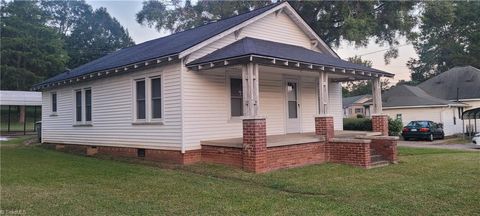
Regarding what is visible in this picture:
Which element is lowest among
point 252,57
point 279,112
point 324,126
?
point 324,126

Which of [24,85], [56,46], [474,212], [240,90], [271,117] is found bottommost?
[474,212]

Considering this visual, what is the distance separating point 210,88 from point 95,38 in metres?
58.8

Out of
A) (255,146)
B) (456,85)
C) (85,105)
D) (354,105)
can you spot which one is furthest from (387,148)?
(354,105)

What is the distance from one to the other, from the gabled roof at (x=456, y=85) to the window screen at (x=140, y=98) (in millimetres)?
30084

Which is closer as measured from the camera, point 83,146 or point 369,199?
point 369,199

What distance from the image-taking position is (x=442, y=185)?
26.8ft

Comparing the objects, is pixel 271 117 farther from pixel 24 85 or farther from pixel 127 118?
pixel 24 85

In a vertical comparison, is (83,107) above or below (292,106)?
above

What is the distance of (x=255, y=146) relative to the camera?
9.53 meters

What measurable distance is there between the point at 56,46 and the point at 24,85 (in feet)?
19.7

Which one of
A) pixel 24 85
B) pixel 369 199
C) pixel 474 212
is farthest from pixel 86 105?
pixel 24 85

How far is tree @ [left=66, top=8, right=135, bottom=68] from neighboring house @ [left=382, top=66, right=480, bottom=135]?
4473cm

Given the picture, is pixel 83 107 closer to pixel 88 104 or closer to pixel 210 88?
pixel 88 104

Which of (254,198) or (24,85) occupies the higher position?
(24,85)
